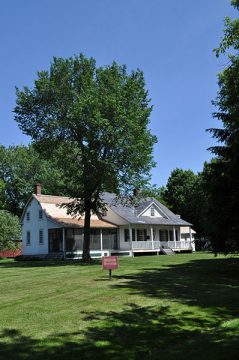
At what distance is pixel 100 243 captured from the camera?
154ft

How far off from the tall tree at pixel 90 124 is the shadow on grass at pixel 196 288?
13059mm

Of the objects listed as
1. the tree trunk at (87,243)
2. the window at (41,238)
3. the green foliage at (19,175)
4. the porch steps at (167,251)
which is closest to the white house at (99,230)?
the window at (41,238)

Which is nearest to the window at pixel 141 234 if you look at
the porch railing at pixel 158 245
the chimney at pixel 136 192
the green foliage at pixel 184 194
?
the porch railing at pixel 158 245

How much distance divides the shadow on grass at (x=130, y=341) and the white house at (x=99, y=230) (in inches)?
1254

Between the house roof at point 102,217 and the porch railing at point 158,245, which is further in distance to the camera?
the porch railing at point 158,245

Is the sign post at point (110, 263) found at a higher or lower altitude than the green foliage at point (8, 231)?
lower

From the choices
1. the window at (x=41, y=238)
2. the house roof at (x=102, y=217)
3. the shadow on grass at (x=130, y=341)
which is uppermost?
the house roof at (x=102, y=217)

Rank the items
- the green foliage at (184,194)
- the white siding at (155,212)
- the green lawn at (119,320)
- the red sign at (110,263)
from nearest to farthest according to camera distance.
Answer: the green lawn at (119,320) → the red sign at (110,263) → the white siding at (155,212) → the green foliage at (184,194)

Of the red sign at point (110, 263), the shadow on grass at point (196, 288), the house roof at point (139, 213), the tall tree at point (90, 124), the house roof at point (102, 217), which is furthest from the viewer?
the house roof at point (139, 213)

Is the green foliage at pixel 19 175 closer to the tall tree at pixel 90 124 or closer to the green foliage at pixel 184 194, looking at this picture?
the green foliage at pixel 184 194

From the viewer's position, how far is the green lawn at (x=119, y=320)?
8445 mm

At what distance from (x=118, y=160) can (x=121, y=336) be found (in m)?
24.1

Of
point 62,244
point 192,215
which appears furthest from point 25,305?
point 192,215

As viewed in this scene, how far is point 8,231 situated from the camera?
51.5 metres
